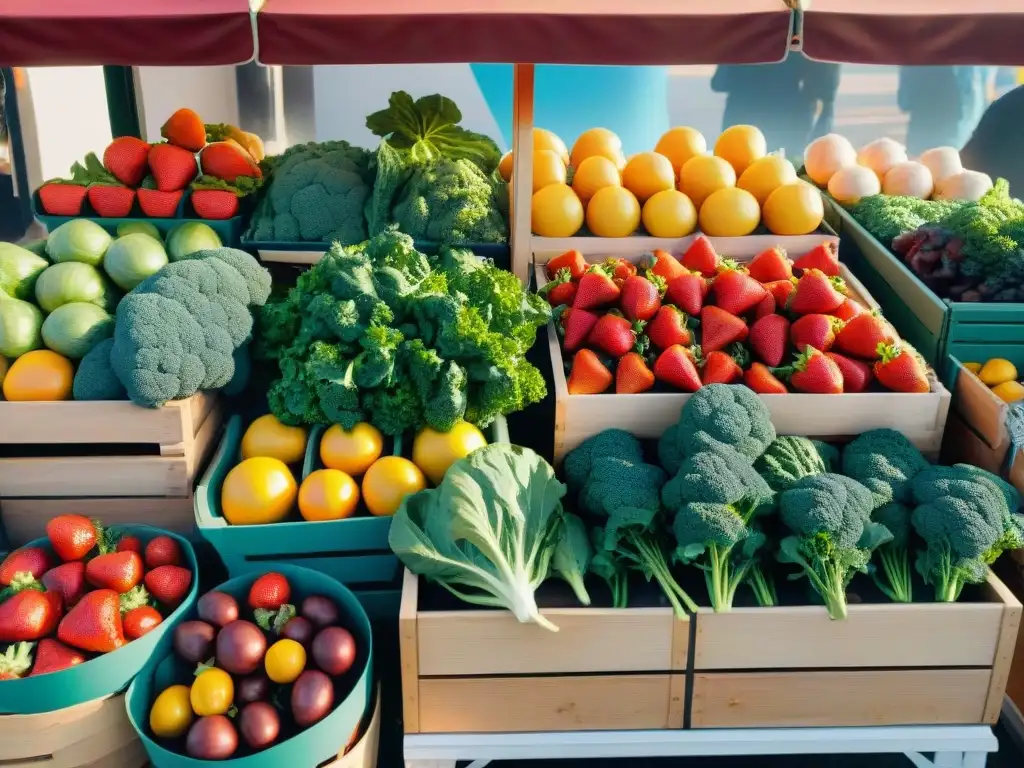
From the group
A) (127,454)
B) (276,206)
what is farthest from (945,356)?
(127,454)

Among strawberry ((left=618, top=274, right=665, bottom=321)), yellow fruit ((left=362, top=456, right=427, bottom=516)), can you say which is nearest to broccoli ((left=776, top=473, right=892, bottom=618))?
strawberry ((left=618, top=274, right=665, bottom=321))

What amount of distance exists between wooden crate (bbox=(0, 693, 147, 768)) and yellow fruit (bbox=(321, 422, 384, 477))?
0.84m

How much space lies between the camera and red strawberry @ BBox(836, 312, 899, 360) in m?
2.80

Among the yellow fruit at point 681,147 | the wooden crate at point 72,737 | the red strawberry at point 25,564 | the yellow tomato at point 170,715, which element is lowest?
the wooden crate at point 72,737

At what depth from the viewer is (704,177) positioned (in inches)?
138

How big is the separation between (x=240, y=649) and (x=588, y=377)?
1237 millimetres

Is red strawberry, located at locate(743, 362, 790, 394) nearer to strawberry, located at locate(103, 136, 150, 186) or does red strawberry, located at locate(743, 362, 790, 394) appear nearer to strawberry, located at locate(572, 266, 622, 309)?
strawberry, located at locate(572, 266, 622, 309)

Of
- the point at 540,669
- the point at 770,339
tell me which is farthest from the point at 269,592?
the point at 770,339

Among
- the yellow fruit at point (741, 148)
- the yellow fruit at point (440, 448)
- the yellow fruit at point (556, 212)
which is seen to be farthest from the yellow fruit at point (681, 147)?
the yellow fruit at point (440, 448)

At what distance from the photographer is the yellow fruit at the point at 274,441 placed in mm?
2805

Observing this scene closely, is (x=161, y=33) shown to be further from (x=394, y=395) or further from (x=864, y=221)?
(x=864, y=221)

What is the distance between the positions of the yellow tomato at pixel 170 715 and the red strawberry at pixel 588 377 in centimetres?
134

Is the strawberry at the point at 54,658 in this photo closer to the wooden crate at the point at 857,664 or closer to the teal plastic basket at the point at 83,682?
the teal plastic basket at the point at 83,682

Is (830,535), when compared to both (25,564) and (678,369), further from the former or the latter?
(25,564)
